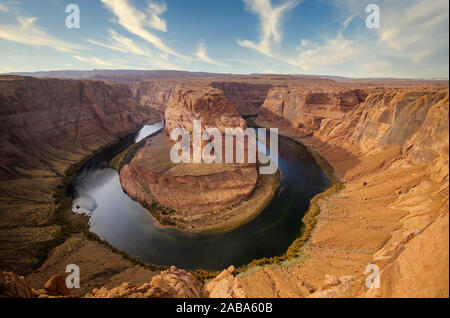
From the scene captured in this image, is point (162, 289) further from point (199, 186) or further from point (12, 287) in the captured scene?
point (199, 186)

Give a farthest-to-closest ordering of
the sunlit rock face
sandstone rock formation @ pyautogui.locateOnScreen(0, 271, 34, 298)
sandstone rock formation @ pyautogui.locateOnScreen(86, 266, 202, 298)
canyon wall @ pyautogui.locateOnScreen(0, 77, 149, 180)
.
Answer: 1. canyon wall @ pyautogui.locateOnScreen(0, 77, 149, 180)
2. the sunlit rock face
3. sandstone rock formation @ pyautogui.locateOnScreen(86, 266, 202, 298)
4. sandstone rock formation @ pyautogui.locateOnScreen(0, 271, 34, 298)

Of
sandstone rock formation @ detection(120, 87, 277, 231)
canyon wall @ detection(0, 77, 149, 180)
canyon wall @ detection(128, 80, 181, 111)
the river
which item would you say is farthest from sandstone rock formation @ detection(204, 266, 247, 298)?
canyon wall @ detection(128, 80, 181, 111)

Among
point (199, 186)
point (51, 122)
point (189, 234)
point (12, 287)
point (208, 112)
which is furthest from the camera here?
point (51, 122)

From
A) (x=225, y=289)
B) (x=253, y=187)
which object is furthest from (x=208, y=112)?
(x=225, y=289)

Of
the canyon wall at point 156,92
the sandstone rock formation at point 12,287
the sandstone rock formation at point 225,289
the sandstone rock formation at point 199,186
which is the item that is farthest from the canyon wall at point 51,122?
the canyon wall at point 156,92

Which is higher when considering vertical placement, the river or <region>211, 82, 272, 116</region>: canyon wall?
<region>211, 82, 272, 116</region>: canyon wall

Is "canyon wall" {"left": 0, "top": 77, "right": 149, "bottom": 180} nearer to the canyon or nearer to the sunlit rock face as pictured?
the canyon

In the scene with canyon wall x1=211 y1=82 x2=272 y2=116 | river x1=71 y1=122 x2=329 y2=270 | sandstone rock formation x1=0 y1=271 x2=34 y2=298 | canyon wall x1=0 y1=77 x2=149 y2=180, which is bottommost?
river x1=71 y1=122 x2=329 y2=270

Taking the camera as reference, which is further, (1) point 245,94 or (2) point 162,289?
(1) point 245,94

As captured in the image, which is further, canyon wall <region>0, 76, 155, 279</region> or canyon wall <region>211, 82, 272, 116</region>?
canyon wall <region>211, 82, 272, 116</region>
